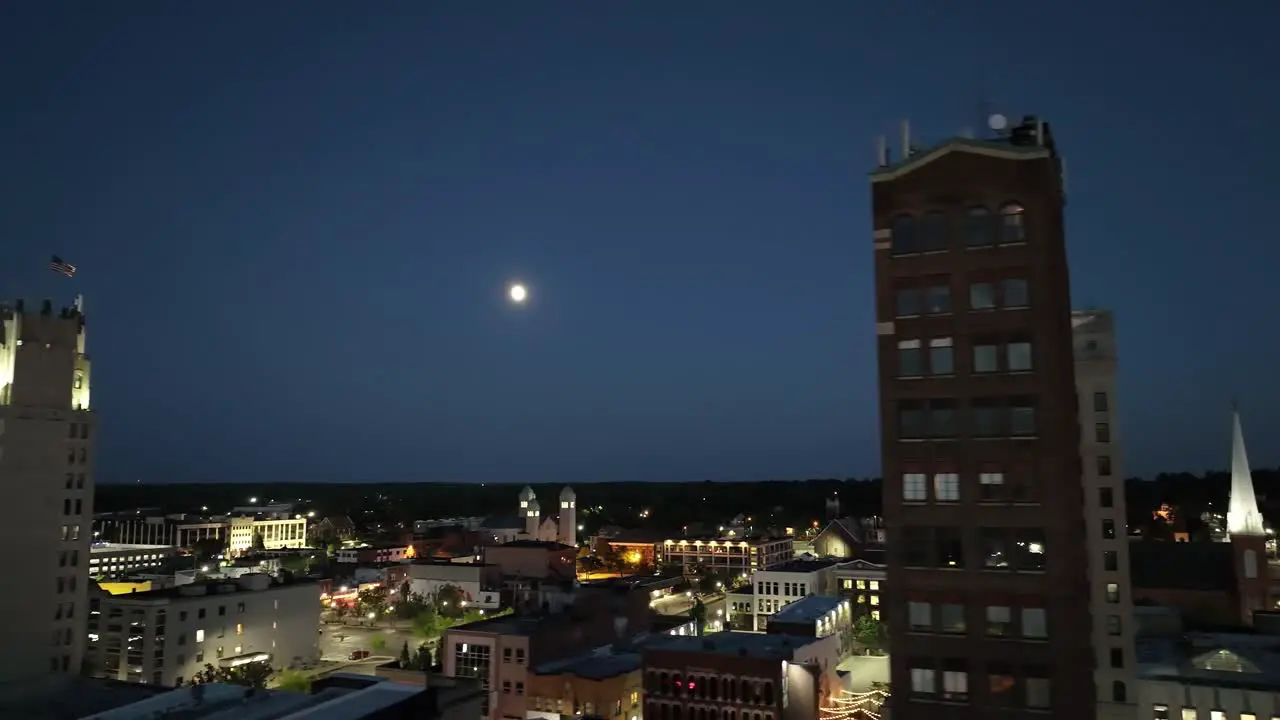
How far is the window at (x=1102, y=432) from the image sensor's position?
48188 millimetres

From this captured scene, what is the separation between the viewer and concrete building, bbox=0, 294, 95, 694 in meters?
73.3

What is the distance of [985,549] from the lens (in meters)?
30.3

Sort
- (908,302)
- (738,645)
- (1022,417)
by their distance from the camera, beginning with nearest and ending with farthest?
(1022,417), (908,302), (738,645)

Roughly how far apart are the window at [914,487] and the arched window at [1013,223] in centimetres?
883

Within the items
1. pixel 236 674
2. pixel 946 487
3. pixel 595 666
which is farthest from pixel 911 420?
pixel 236 674

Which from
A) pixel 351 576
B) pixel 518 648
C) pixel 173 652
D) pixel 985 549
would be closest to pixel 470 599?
pixel 351 576

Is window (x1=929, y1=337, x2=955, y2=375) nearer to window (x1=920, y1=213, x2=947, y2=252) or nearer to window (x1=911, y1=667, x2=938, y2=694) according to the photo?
window (x1=920, y1=213, x2=947, y2=252)

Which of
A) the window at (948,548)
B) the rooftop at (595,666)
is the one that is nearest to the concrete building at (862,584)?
the rooftop at (595,666)

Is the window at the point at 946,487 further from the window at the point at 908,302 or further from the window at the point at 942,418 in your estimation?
the window at the point at 908,302

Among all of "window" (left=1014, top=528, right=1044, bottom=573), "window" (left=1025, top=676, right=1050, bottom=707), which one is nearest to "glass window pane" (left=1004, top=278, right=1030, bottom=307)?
"window" (left=1014, top=528, right=1044, bottom=573)

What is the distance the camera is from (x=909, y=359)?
32125 millimetres

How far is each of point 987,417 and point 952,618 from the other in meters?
6.96

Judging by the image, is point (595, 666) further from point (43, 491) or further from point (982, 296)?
point (982, 296)

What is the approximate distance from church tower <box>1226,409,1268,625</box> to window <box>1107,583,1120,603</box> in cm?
5270
